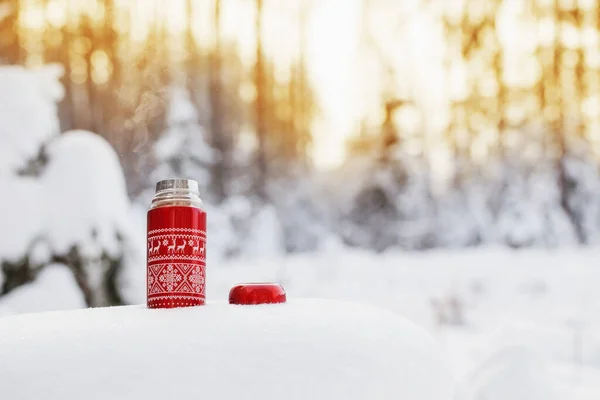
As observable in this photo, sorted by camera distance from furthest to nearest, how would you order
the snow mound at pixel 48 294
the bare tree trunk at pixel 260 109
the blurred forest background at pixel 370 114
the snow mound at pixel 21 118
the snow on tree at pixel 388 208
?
the snow on tree at pixel 388 208
the bare tree trunk at pixel 260 109
the blurred forest background at pixel 370 114
the snow mound at pixel 21 118
the snow mound at pixel 48 294

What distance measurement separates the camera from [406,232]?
11.6ft

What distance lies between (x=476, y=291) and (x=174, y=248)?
8.69 feet

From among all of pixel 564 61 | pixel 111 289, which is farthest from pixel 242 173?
pixel 564 61

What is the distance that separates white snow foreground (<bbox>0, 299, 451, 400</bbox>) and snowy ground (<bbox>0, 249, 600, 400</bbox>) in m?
2.00


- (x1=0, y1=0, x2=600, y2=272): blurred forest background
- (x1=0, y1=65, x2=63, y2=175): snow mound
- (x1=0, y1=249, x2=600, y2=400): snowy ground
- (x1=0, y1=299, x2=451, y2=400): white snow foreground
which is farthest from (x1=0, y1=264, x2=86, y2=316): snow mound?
(x1=0, y1=0, x2=600, y2=272): blurred forest background

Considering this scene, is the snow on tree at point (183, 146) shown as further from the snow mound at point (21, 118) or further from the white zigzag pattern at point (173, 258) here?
the white zigzag pattern at point (173, 258)

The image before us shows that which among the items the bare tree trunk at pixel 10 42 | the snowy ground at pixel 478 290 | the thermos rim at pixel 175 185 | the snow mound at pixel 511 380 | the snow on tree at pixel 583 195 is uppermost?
the bare tree trunk at pixel 10 42

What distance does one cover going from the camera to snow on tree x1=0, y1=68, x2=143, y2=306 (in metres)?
1.88

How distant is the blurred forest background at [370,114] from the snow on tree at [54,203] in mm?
1144

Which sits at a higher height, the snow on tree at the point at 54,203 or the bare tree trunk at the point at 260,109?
the bare tree trunk at the point at 260,109

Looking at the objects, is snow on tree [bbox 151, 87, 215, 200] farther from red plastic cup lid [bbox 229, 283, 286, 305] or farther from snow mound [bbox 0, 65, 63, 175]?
red plastic cup lid [bbox 229, 283, 286, 305]

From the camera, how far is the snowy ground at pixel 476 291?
2881 mm

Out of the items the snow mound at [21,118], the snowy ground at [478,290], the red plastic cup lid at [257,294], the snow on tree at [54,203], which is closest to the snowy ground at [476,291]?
the snowy ground at [478,290]

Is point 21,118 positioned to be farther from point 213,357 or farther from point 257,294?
point 213,357
